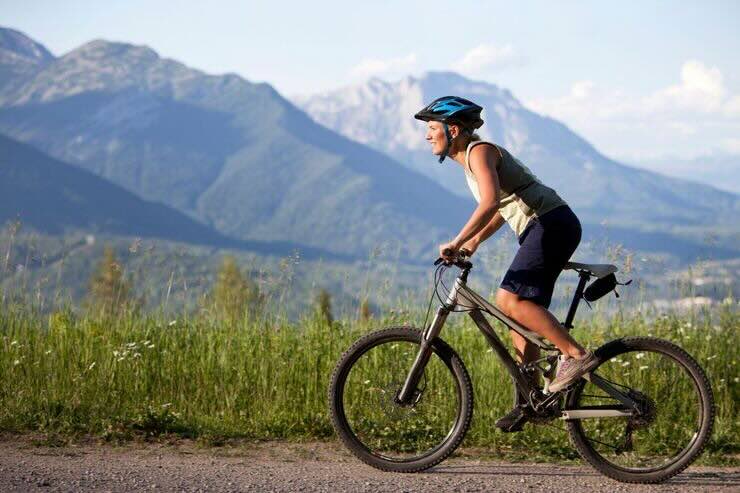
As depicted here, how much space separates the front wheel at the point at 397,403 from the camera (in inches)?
203

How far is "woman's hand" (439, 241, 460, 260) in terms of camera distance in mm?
4816

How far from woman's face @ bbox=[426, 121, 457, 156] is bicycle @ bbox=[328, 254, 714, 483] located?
625 mm

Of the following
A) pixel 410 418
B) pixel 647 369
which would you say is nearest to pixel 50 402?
pixel 410 418

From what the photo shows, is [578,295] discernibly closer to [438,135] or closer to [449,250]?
[449,250]

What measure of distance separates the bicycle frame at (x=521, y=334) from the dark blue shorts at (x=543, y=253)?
7.0 inches

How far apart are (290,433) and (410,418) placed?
101 centimetres

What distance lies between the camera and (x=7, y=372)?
6602 mm

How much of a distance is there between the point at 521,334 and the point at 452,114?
1.27 m

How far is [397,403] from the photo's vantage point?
534cm

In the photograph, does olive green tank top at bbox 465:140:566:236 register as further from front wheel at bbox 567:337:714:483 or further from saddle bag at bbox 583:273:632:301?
front wheel at bbox 567:337:714:483

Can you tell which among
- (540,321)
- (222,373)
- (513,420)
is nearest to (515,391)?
(513,420)

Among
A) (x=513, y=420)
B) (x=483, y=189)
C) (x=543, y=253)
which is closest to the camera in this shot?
(x=483, y=189)

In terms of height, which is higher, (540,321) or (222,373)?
(540,321)

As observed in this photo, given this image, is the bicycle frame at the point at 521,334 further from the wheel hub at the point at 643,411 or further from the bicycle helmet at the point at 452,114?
the bicycle helmet at the point at 452,114
